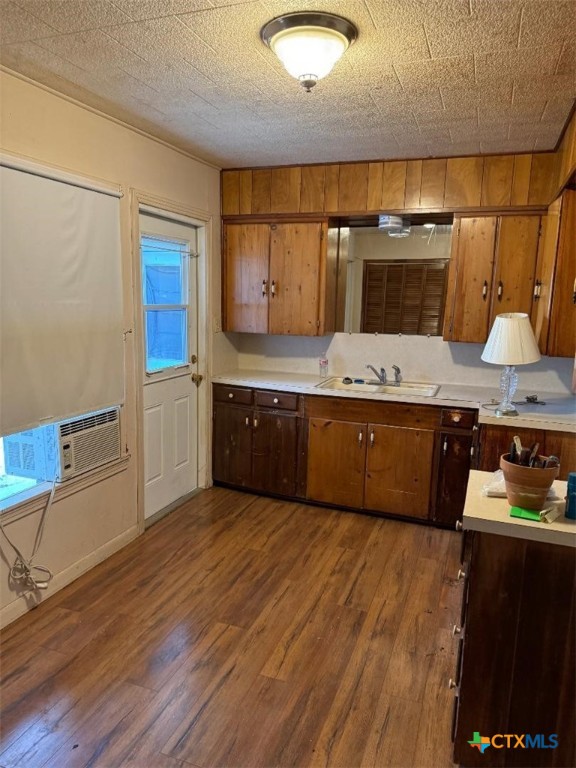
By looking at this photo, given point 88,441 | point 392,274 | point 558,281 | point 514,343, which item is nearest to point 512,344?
point 514,343

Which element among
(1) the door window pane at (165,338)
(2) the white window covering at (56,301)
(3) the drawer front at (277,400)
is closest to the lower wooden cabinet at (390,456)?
(3) the drawer front at (277,400)

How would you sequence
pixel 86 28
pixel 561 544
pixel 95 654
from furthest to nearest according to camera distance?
1. pixel 95 654
2. pixel 86 28
3. pixel 561 544

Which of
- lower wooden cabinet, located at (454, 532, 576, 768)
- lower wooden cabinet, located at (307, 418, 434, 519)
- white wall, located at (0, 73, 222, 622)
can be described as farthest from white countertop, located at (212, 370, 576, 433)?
lower wooden cabinet, located at (454, 532, 576, 768)

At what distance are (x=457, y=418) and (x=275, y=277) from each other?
66.4 inches

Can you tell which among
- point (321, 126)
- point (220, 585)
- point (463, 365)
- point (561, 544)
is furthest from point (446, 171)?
point (220, 585)

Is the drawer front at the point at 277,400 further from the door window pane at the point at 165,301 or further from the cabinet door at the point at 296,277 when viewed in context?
the door window pane at the point at 165,301

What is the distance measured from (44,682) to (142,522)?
129 centimetres

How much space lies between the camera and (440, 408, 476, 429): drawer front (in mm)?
3264

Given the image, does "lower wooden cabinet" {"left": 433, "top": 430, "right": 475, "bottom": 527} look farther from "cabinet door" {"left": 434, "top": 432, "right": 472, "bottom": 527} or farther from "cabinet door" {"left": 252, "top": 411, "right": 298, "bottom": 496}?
"cabinet door" {"left": 252, "top": 411, "right": 298, "bottom": 496}

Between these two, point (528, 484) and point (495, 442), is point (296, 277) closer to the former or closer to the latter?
point (495, 442)

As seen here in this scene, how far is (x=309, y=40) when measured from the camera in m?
1.79

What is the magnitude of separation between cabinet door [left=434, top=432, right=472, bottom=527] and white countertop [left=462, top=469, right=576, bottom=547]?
166 centimetres

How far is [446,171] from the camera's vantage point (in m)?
3.36

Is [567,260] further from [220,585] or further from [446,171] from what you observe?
[220,585]
